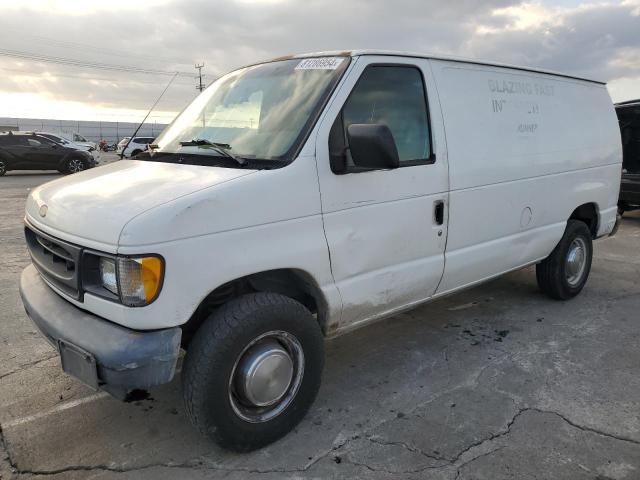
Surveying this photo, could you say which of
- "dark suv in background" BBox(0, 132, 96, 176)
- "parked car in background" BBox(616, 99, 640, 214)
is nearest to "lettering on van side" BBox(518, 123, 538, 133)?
"parked car in background" BBox(616, 99, 640, 214)

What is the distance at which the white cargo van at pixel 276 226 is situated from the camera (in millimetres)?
2424

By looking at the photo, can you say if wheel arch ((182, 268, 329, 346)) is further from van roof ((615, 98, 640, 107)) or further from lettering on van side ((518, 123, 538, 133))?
van roof ((615, 98, 640, 107))

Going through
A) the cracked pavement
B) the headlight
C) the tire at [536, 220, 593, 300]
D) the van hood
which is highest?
the van hood

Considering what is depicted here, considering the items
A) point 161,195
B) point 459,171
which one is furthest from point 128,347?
point 459,171

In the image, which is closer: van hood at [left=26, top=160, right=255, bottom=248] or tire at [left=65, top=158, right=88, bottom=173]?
van hood at [left=26, top=160, right=255, bottom=248]

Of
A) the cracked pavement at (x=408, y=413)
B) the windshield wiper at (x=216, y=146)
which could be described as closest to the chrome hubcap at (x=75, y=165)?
the cracked pavement at (x=408, y=413)

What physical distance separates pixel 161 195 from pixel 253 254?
0.52m

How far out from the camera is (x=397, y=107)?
3389 millimetres

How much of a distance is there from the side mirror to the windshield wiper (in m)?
0.59

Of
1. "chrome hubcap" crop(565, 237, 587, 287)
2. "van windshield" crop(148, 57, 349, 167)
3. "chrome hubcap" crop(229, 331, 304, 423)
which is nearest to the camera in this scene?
A: "chrome hubcap" crop(229, 331, 304, 423)

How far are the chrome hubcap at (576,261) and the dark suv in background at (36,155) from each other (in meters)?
18.5

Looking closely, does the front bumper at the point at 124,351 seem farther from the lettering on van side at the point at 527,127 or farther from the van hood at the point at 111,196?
the lettering on van side at the point at 527,127

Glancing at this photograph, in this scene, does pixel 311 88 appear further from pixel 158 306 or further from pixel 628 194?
pixel 628 194

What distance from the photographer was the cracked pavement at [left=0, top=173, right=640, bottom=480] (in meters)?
2.74
